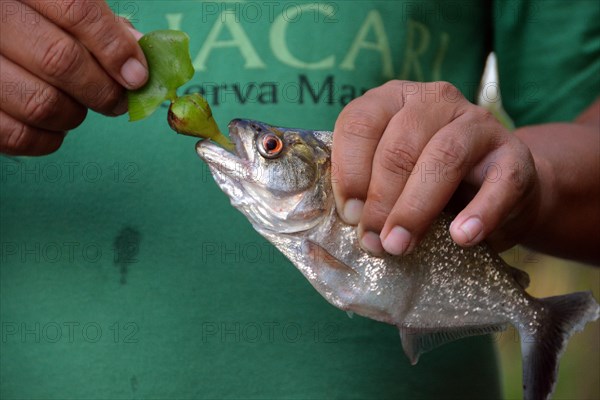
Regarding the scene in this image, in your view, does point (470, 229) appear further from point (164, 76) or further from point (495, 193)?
point (164, 76)

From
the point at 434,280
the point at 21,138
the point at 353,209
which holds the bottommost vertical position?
the point at 434,280

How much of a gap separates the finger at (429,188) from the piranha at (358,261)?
9cm

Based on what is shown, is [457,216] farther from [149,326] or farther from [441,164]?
[149,326]

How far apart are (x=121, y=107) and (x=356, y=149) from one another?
Result: 44 centimetres

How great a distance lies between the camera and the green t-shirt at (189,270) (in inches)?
68.2

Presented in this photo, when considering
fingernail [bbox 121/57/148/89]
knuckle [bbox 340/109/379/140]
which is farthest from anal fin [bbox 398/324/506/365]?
fingernail [bbox 121/57/148/89]

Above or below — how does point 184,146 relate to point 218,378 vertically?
above

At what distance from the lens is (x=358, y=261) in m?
1.41

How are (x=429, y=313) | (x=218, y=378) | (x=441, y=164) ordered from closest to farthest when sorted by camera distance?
1. (x=441, y=164)
2. (x=429, y=313)
3. (x=218, y=378)

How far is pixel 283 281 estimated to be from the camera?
1.77 metres

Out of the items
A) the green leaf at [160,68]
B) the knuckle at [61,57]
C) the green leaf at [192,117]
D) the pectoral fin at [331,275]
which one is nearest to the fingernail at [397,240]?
the pectoral fin at [331,275]

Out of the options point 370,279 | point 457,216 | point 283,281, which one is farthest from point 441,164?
point 283,281

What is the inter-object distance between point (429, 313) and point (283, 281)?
410 mm

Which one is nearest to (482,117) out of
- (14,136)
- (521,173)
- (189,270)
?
(521,173)
